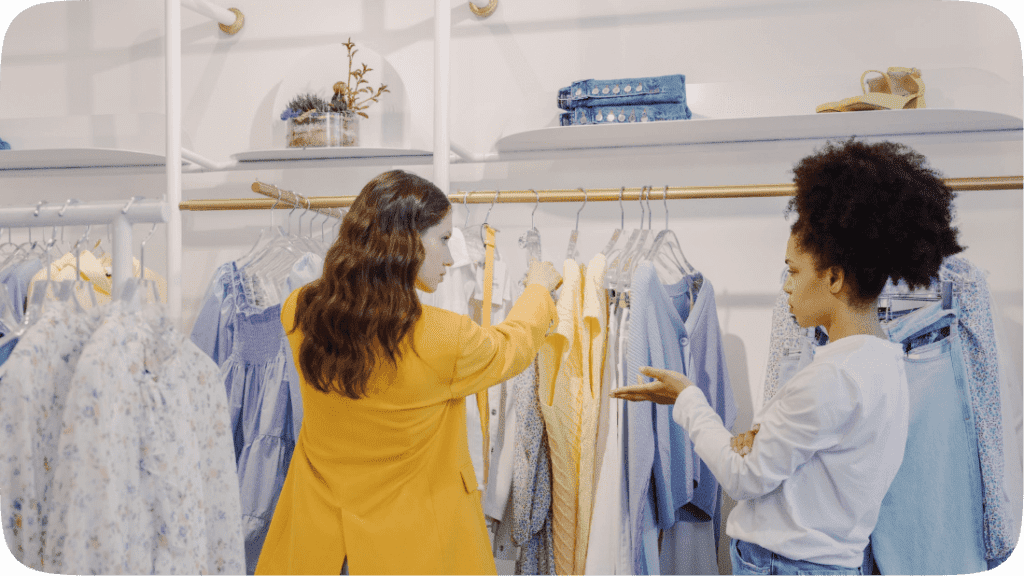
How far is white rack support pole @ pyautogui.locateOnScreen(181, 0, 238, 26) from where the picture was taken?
2483mm

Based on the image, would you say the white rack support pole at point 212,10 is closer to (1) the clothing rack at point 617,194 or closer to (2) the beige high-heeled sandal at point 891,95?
(1) the clothing rack at point 617,194

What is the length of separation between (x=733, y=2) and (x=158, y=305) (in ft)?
6.96

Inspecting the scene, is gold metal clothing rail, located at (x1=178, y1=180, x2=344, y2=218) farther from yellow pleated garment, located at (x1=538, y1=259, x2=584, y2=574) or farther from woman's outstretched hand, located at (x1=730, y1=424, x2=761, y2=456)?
woman's outstretched hand, located at (x1=730, y1=424, x2=761, y2=456)

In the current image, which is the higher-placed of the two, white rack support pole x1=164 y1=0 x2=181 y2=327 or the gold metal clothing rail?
white rack support pole x1=164 y1=0 x2=181 y2=327

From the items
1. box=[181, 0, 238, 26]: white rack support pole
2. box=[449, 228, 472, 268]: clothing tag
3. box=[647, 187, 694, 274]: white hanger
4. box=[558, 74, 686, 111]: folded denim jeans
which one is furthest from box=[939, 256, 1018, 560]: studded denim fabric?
box=[181, 0, 238, 26]: white rack support pole

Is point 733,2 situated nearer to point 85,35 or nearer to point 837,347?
point 837,347

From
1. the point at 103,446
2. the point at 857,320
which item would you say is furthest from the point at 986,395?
the point at 103,446

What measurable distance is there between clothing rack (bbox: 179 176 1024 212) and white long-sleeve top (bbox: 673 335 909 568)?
0.68 m

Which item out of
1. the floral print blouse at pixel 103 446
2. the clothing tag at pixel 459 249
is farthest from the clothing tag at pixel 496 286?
the floral print blouse at pixel 103 446

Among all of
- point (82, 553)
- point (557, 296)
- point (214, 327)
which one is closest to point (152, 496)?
point (82, 553)

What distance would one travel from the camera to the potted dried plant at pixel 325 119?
250cm

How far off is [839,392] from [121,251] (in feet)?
4.19

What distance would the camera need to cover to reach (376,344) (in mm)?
1402

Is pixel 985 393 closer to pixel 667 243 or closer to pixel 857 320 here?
pixel 857 320
